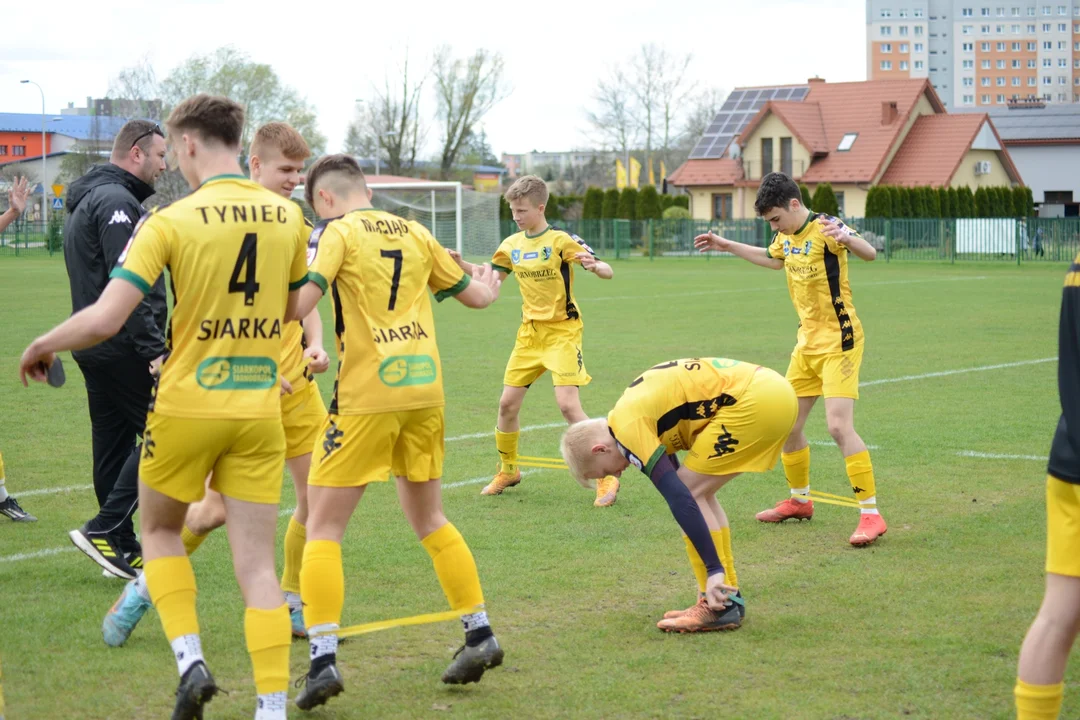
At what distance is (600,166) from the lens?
97812 millimetres

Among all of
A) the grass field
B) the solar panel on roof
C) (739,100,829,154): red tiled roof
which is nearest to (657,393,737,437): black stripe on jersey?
the grass field

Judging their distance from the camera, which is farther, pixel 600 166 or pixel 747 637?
pixel 600 166

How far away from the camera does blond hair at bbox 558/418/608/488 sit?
16.6ft

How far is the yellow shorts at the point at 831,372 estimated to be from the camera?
24.3ft

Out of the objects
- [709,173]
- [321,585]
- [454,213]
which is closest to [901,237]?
[454,213]

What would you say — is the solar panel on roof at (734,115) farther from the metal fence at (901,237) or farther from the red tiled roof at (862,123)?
the metal fence at (901,237)

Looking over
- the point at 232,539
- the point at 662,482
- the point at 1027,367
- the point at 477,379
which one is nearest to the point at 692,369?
the point at 662,482

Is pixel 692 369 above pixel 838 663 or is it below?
above

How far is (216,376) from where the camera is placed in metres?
4.02

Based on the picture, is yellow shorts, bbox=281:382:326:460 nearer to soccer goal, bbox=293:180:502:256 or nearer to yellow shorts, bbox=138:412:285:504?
yellow shorts, bbox=138:412:285:504

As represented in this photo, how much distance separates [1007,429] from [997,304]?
15001 millimetres

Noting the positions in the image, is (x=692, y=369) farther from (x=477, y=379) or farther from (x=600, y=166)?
(x=600, y=166)

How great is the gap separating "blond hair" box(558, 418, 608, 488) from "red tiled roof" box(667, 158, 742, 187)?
2469 inches

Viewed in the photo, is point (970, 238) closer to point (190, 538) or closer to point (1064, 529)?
point (190, 538)
